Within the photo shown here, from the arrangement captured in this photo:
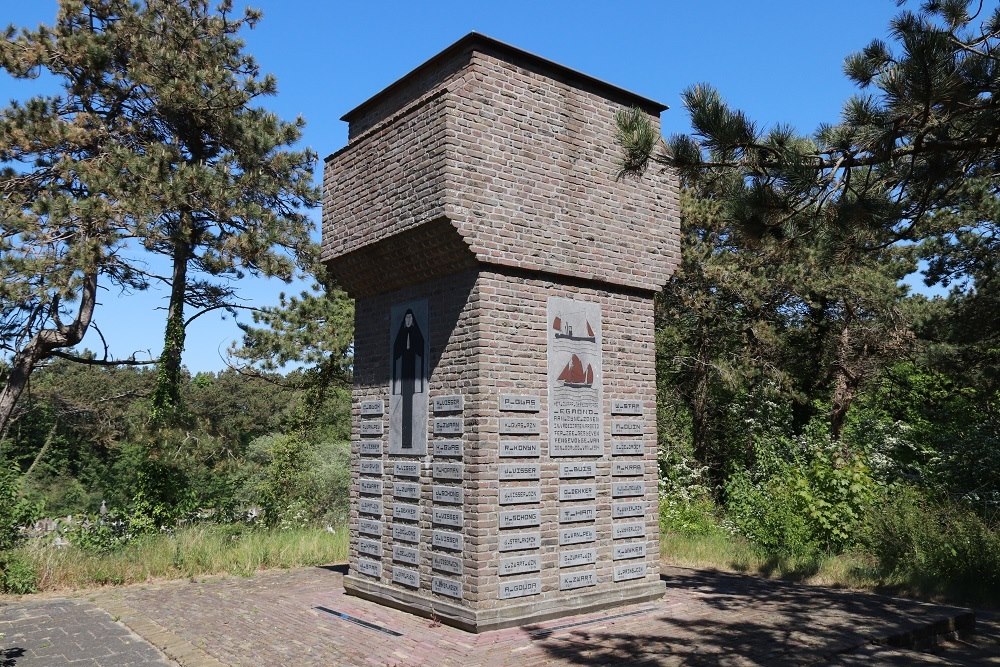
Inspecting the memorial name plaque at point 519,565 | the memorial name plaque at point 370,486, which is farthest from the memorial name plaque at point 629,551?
the memorial name plaque at point 370,486

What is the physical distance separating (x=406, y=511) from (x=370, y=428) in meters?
1.41

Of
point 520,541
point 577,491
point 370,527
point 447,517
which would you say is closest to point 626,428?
point 577,491

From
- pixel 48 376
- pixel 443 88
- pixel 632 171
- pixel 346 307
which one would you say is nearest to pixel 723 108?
pixel 632 171

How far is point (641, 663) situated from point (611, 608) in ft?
7.42

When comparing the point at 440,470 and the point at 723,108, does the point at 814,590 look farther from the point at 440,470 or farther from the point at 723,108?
the point at 723,108

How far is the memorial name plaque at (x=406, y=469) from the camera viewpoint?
9750 millimetres

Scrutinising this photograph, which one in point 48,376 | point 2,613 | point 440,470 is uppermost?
point 48,376

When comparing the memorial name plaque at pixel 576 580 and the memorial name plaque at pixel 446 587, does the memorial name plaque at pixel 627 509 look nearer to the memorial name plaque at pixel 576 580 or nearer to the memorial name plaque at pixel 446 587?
the memorial name plaque at pixel 576 580

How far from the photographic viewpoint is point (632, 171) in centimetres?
795

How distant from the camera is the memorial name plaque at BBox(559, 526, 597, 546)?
9.41 meters

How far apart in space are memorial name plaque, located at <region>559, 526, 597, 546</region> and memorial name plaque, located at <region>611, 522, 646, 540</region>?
0.38m

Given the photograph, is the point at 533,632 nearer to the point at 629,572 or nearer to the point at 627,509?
the point at 629,572

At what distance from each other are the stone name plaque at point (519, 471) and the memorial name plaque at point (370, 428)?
225cm

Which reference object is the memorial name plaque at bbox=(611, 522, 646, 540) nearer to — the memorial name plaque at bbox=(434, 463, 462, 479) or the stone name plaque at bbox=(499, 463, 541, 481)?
the stone name plaque at bbox=(499, 463, 541, 481)
